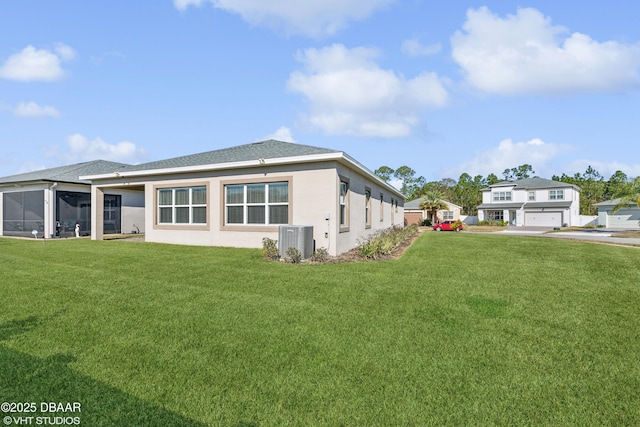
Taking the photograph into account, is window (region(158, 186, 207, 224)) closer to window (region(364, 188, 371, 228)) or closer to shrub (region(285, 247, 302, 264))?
shrub (region(285, 247, 302, 264))

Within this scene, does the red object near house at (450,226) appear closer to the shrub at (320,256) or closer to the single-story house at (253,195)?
the single-story house at (253,195)

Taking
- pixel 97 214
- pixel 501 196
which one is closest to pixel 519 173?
pixel 501 196

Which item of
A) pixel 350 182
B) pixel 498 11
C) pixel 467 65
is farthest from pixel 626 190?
pixel 350 182

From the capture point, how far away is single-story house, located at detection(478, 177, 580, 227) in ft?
140

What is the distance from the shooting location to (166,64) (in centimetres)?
1482

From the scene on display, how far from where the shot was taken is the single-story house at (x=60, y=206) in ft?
60.2

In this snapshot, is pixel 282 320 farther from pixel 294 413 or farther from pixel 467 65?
pixel 467 65

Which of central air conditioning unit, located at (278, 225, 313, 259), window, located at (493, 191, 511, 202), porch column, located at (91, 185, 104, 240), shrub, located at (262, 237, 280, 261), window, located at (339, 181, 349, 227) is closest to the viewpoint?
central air conditioning unit, located at (278, 225, 313, 259)

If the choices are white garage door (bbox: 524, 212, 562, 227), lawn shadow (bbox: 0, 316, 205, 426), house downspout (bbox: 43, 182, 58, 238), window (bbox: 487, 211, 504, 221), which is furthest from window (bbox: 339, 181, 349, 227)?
window (bbox: 487, 211, 504, 221)

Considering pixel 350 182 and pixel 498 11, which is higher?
pixel 498 11

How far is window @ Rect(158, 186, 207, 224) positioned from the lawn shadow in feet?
36.0

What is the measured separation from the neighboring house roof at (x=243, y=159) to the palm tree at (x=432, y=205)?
109 ft

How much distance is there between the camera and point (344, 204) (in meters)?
13.1

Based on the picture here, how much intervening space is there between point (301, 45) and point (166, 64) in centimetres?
629
